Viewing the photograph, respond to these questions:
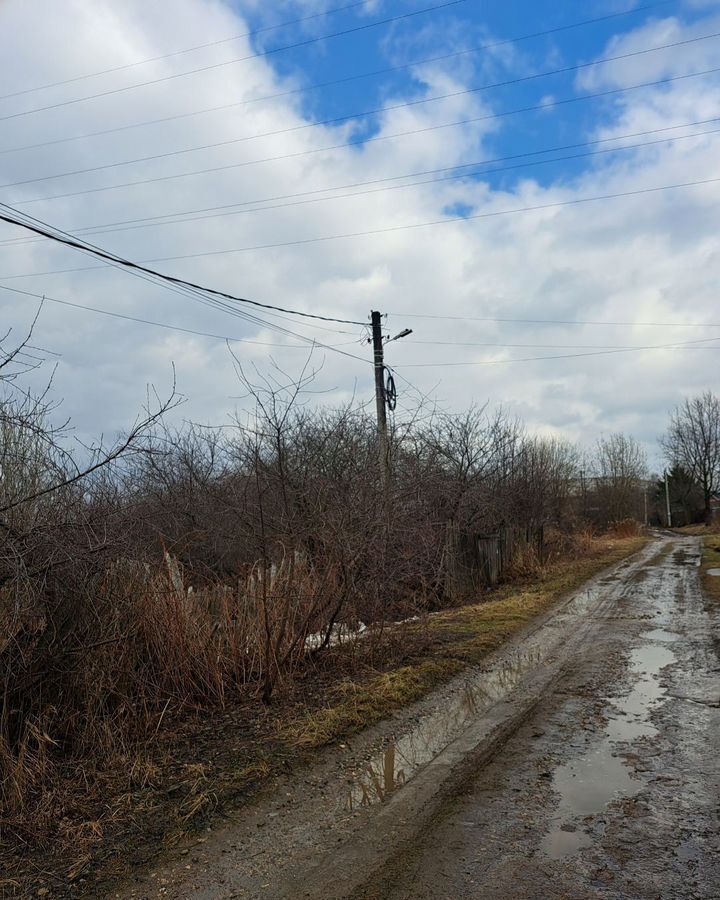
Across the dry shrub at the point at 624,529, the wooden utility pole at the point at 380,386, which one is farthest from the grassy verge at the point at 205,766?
the dry shrub at the point at 624,529

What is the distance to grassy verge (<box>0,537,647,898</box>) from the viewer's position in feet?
12.3

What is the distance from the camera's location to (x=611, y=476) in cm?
5603

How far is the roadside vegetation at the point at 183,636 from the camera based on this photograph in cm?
442

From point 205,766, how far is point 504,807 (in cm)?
214

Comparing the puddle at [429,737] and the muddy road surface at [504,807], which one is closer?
the muddy road surface at [504,807]

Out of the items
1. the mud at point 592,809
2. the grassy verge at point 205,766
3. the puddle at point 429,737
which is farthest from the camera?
the puddle at point 429,737

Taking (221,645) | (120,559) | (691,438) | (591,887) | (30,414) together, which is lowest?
(591,887)

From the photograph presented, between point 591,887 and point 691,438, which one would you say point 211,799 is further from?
point 691,438

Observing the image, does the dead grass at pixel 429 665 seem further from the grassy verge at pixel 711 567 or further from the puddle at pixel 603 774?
the grassy verge at pixel 711 567

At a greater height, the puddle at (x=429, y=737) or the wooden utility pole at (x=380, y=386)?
the wooden utility pole at (x=380, y=386)

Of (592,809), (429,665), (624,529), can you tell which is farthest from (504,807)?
(624,529)

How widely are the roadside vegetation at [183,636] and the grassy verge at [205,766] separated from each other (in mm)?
16

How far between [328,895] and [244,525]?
5225 millimetres

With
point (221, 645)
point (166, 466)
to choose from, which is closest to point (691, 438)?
point (166, 466)
